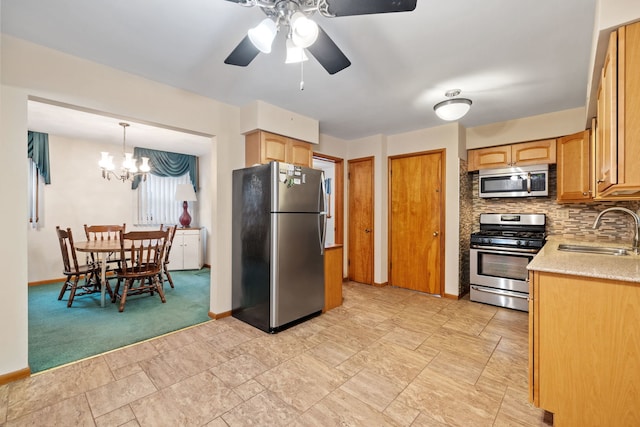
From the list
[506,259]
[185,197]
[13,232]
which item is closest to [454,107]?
[506,259]

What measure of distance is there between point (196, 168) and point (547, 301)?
614cm

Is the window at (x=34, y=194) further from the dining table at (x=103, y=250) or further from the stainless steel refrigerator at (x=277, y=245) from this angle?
the stainless steel refrigerator at (x=277, y=245)

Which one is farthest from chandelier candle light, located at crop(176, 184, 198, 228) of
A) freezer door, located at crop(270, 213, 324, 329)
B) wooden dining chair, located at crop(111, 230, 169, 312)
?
freezer door, located at crop(270, 213, 324, 329)

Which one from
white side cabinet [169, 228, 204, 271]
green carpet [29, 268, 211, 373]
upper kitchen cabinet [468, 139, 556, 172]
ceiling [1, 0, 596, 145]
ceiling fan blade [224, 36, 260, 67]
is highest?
ceiling [1, 0, 596, 145]

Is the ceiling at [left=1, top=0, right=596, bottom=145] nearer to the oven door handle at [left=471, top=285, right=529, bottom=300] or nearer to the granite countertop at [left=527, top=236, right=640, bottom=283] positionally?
the granite countertop at [left=527, top=236, right=640, bottom=283]

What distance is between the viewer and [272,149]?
10.2 feet

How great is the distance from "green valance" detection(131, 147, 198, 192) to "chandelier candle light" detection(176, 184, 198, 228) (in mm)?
325

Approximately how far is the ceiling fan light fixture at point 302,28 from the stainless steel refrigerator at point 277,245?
1.43 metres

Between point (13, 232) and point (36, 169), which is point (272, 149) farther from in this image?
point (36, 169)

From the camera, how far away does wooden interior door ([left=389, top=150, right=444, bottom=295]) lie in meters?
3.85

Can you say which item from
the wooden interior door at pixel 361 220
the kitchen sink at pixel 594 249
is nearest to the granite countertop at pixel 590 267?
the kitchen sink at pixel 594 249

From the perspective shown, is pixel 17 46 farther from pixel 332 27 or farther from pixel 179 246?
pixel 179 246

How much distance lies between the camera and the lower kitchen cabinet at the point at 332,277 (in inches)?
129

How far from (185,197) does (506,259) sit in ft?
17.9
